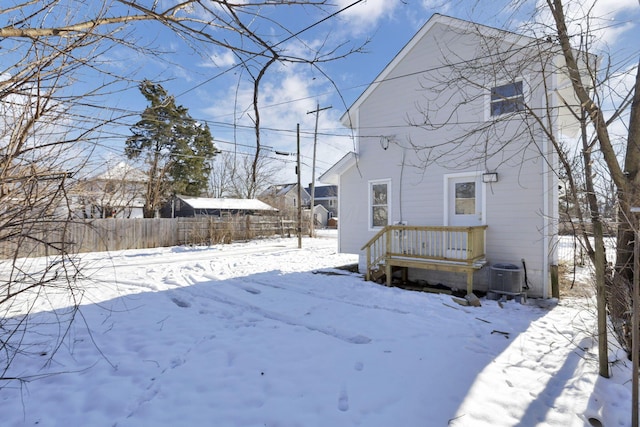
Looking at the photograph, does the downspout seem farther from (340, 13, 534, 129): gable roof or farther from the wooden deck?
(340, 13, 534, 129): gable roof

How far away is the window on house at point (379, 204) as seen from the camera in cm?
826

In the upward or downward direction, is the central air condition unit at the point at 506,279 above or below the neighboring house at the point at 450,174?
below

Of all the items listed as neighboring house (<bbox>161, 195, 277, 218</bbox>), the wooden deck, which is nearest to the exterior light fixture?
the wooden deck

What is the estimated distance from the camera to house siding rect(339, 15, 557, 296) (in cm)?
611

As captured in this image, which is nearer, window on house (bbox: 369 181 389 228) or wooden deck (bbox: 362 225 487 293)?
wooden deck (bbox: 362 225 487 293)

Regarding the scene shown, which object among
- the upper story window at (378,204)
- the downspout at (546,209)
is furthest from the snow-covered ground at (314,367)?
the upper story window at (378,204)

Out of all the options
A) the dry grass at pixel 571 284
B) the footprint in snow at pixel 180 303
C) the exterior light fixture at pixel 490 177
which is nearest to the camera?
the footprint in snow at pixel 180 303

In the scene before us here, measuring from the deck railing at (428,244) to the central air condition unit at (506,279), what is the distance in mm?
444

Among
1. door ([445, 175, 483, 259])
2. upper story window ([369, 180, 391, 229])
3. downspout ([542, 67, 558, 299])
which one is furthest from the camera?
upper story window ([369, 180, 391, 229])

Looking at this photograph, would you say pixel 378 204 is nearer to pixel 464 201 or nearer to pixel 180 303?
pixel 464 201

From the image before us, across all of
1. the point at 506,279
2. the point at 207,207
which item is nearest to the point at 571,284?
the point at 506,279

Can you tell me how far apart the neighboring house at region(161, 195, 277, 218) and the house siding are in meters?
13.1

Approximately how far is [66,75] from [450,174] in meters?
6.85

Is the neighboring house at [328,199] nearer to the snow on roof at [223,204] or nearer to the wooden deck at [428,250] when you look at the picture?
the snow on roof at [223,204]
